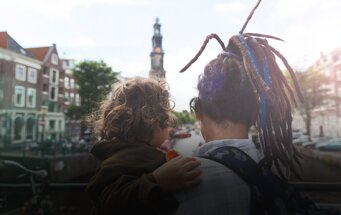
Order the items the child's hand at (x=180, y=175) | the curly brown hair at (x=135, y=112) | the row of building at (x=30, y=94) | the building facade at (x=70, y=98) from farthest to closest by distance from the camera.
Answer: the building facade at (x=70, y=98)
the row of building at (x=30, y=94)
the curly brown hair at (x=135, y=112)
the child's hand at (x=180, y=175)

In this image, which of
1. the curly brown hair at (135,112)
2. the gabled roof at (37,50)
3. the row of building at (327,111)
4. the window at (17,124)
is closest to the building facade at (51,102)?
the window at (17,124)

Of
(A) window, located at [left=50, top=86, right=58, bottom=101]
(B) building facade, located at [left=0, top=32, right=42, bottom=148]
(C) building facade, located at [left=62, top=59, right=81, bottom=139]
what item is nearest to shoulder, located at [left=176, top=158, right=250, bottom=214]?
(B) building facade, located at [left=0, top=32, right=42, bottom=148]

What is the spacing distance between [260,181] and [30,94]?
11.1 metres

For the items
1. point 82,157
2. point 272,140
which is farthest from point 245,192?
point 82,157

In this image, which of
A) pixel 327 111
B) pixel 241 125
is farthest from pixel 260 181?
pixel 327 111

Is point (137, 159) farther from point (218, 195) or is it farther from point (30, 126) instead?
point (30, 126)

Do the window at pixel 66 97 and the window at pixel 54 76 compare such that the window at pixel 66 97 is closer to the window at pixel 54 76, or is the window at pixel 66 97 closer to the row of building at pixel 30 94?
the row of building at pixel 30 94

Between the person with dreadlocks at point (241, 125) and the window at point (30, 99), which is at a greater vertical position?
the window at point (30, 99)

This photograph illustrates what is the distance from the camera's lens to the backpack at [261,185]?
21.4 inches

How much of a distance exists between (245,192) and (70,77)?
71.6 feet

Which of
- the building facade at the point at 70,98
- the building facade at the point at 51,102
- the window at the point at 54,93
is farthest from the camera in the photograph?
the window at the point at 54,93

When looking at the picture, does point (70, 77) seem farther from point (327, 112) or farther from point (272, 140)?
point (272, 140)

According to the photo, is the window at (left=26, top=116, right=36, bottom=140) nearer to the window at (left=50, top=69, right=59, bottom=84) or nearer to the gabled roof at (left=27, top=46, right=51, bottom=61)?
the gabled roof at (left=27, top=46, right=51, bottom=61)

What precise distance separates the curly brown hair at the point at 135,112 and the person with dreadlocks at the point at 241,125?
15 centimetres
